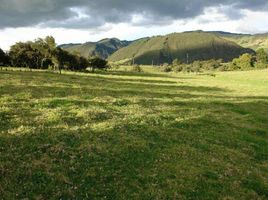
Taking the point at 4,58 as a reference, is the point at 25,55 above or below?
above

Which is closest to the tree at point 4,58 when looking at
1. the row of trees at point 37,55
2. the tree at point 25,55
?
the row of trees at point 37,55

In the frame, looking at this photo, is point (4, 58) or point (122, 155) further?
point (4, 58)

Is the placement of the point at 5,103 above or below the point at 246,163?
above

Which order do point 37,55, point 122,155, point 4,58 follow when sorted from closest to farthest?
point 122,155, point 4,58, point 37,55

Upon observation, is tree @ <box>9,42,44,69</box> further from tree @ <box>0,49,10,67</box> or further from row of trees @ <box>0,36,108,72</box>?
tree @ <box>0,49,10,67</box>

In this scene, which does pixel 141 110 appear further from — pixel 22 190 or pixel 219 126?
pixel 22 190

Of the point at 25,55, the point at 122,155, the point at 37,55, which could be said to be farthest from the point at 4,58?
the point at 122,155

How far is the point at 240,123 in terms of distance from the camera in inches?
1578

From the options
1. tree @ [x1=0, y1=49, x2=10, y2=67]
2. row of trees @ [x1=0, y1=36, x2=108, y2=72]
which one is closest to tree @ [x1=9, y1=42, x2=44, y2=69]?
row of trees @ [x1=0, y1=36, x2=108, y2=72]

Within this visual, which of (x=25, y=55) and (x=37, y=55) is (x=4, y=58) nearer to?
(x=25, y=55)

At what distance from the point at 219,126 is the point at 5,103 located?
19496mm

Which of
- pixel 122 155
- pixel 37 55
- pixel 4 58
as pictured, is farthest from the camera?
pixel 37 55

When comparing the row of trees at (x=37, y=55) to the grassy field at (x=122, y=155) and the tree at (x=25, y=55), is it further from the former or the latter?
the grassy field at (x=122, y=155)

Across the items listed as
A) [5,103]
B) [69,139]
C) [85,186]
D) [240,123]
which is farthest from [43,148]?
[240,123]
